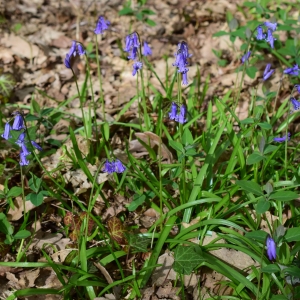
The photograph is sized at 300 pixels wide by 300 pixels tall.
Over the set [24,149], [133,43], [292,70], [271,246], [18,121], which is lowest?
[271,246]

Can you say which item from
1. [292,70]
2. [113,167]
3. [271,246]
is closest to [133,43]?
[113,167]

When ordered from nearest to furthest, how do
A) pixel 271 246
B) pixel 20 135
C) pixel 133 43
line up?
pixel 271 246, pixel 20 135, pixel 133 43

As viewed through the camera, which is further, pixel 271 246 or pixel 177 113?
pixel 177 113

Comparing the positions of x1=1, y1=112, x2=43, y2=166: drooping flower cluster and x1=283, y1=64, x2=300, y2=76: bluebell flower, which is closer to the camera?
x1=1, y1=112, x2=43, y2=166: drooping flower cluster

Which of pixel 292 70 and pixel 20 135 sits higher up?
pixel 292 70

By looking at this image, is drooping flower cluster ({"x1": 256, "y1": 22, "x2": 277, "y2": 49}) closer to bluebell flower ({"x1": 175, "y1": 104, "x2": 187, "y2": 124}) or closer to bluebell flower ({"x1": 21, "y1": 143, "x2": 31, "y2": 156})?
bluebell flower ({"x1": 175, "y1": 104, "x2": 187, "y2": 124})

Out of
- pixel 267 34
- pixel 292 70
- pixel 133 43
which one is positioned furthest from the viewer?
pixel 292 70

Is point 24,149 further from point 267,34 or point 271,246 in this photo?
point 267,34

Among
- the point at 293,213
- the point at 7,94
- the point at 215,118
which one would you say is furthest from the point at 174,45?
the point at 293,213

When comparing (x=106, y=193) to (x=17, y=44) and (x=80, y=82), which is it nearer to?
(x=80, y=82)

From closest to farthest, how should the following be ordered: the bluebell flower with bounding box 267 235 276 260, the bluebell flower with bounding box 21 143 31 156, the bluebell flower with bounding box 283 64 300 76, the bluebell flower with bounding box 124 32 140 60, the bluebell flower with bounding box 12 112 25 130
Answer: the bluebell flower with bounding box 267 235 276 260, the bluebell flower with bounding box 12 112 25 130, the bluebell flower with bounding box 21 143 31 156, the bluebell flower with bounding box 124 32 140 60, the bluebell flower with bounding box 283 64 300 76

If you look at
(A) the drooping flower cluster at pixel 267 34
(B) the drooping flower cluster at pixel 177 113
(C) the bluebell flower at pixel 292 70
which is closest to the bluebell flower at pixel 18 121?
(B) the drooping flower cluster at pixel 177 113

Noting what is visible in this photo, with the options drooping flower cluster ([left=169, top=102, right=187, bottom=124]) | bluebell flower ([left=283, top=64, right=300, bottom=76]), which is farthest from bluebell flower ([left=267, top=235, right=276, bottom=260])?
bluebell flower ([left=283, top=64, right=300, bottom=76])
